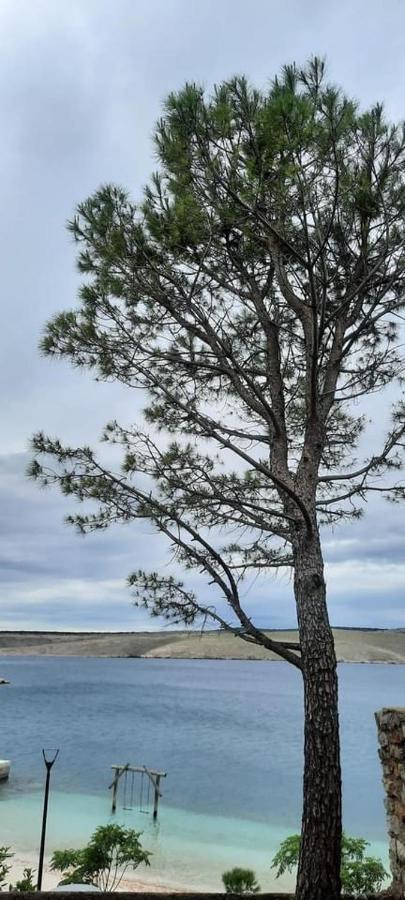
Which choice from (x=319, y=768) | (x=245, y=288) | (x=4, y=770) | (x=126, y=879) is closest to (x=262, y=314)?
(x=245, y=288)

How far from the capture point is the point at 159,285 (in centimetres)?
575

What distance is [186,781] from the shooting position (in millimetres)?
25062

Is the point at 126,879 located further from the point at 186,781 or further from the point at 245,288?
the point at 186,781

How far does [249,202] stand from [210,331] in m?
1.08

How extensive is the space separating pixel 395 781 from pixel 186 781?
22200 mm

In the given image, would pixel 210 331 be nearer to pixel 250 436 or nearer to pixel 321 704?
pixel 250 436

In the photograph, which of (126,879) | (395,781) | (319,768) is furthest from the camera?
(126,879)

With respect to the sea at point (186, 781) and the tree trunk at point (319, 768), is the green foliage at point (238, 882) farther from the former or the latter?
the sea at point (186, 781)

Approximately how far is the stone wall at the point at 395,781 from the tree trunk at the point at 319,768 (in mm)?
675

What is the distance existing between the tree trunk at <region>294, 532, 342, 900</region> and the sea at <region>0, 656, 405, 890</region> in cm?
846

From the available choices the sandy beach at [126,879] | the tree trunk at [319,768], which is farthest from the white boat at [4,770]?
the tree trunk at [319,768]

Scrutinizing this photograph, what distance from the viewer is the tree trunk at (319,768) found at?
447cm

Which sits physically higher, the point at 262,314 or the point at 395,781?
the point at 262,314

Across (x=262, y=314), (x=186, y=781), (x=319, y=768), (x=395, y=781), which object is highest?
(x=262, y=314)
